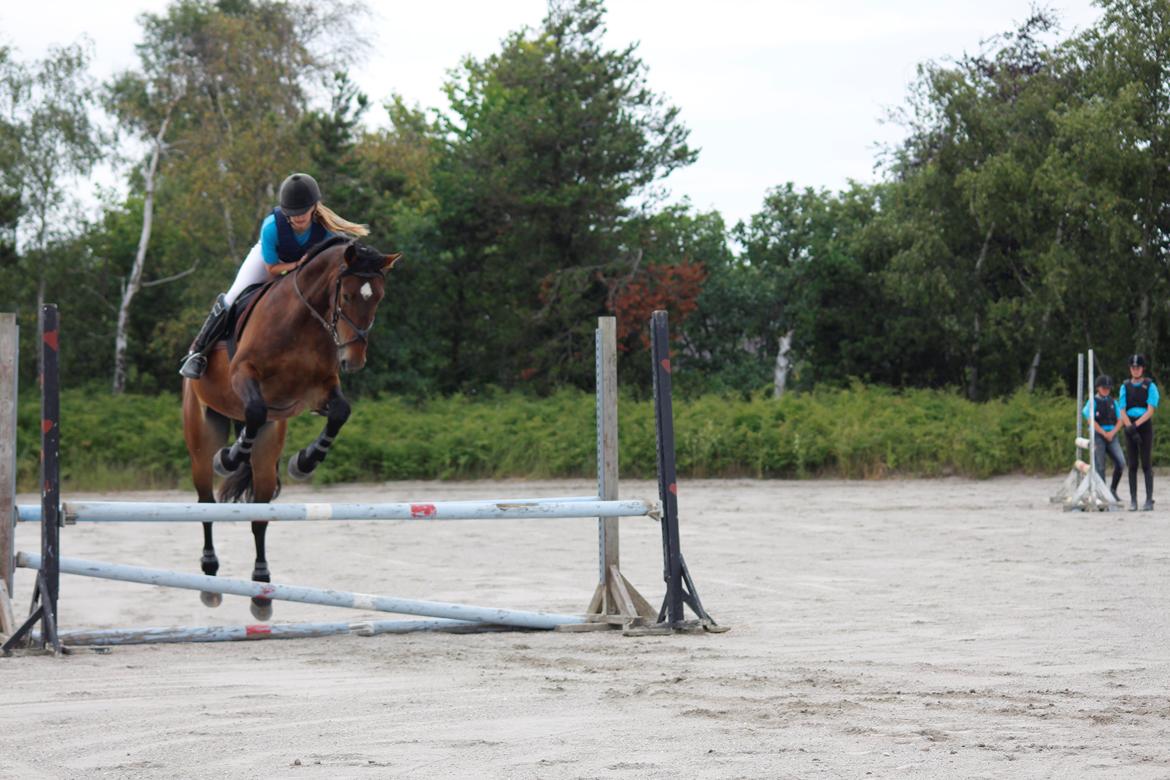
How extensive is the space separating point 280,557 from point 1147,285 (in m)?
19.8

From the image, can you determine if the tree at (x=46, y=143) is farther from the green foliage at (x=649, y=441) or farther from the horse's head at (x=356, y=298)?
the horse's head at (x=356, y=298)

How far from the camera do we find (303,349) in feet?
24.7

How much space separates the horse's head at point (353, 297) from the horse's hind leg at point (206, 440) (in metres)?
1.47

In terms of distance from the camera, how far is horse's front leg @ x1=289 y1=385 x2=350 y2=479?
24.5ft

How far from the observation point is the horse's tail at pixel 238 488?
323 inches

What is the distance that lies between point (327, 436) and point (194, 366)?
0.95m

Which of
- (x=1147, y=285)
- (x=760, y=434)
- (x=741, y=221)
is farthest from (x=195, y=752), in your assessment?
(x=741, y=221)

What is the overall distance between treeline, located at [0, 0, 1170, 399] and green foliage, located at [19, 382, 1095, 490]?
4704mm

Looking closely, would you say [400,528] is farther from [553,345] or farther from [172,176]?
[172,176]

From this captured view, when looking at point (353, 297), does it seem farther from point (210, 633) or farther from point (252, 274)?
point (210, 633)

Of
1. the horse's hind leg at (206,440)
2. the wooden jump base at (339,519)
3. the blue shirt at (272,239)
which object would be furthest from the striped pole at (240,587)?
the blue shirt at (272,239)

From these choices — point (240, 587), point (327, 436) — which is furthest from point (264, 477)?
point (327, 436)

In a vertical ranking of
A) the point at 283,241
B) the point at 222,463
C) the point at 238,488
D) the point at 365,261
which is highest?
the point at 283,241

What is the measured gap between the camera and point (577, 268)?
104 ft
